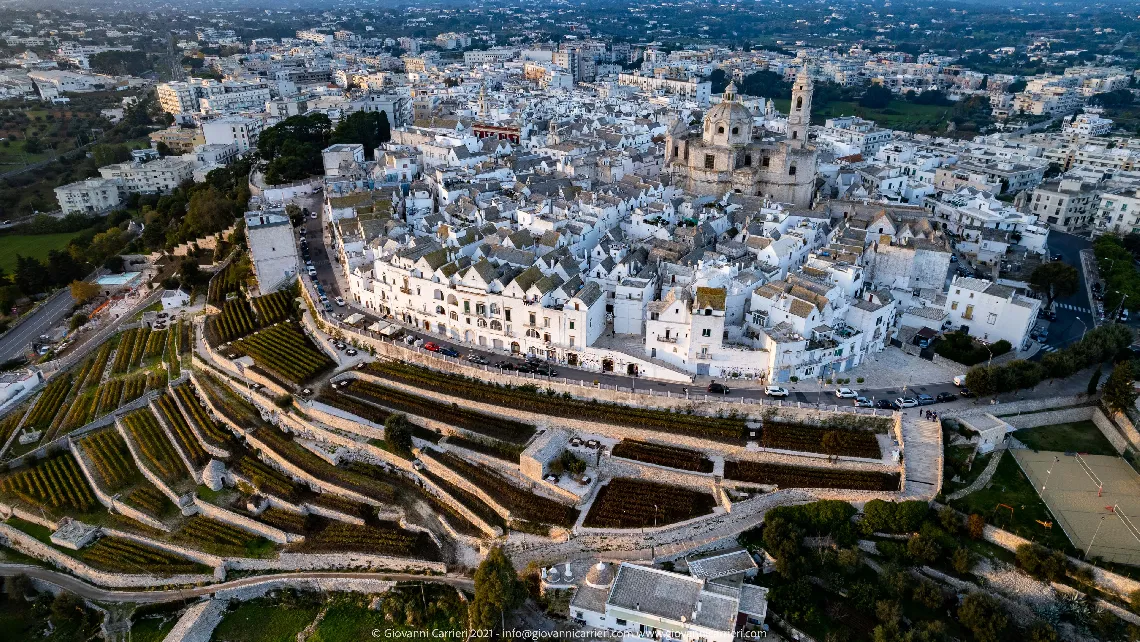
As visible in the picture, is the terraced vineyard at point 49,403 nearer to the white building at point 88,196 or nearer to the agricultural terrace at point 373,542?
the agricultural terrace at point 373,542

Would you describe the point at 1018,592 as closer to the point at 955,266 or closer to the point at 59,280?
the point at 955,266

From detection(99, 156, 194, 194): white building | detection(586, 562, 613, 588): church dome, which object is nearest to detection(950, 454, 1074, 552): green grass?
detection(586, 562, 613, 588): church dome

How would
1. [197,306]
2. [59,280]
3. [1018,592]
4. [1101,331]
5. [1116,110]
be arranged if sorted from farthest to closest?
[1116,110], [59,280], [197,306], [1101,331], [1018,592]

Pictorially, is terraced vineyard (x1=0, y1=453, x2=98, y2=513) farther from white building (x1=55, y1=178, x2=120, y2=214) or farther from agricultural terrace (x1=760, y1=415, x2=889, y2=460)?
white building (x1=55, y1=178, x2=120, y2=214)

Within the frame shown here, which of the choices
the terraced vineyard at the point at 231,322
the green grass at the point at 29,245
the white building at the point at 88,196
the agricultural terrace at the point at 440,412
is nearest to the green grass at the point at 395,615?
the agricultural terrace at the point at 440,412

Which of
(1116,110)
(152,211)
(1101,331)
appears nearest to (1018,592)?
(1101,331)

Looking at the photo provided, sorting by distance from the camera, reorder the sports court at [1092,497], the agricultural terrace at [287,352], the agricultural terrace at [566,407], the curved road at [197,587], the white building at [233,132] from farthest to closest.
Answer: the white building at [233,132] → the agricultural terrace at [287,352] → the agricultural terrace at [566,407] → the curved road at [197,587] → the sports court at [1092,497]
